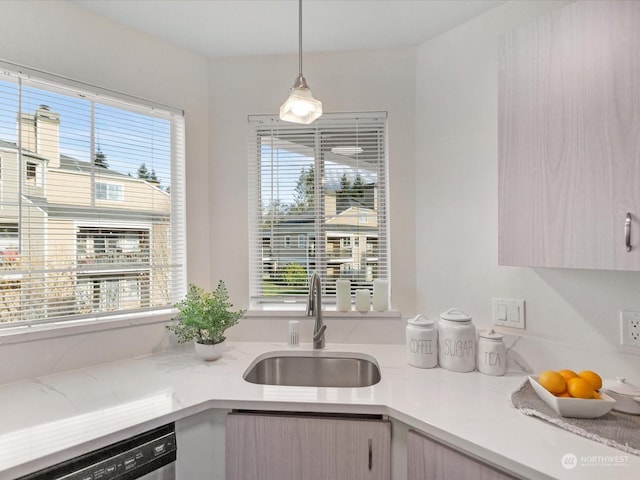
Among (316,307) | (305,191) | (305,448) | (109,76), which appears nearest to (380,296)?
(316,307)

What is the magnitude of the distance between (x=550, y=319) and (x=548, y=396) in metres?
0.42

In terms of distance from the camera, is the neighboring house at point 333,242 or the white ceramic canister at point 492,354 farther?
the neighboring house at point 333,242

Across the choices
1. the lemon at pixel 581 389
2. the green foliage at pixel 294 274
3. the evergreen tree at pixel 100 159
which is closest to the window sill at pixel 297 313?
the green foliage at pixel 294 274

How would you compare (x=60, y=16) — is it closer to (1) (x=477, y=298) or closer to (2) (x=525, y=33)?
(2) (x=525, y=33)

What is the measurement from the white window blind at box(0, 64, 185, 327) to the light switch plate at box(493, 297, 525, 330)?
5.13ft

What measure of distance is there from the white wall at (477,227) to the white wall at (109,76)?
1187 mm

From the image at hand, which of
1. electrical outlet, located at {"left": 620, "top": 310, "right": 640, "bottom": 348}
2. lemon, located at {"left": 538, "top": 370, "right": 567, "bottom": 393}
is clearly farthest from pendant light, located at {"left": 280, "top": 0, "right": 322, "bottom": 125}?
electrical outlet, located at {"left": 620, "top": 310, "right": 640, "bottom": 348}

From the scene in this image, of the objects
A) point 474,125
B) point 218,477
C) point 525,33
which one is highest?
point 525,33

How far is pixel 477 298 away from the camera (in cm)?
161

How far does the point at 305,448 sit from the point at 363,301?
79cm

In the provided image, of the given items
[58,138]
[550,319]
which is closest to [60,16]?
[58,138]

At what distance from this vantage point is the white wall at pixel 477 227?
4.22 ft

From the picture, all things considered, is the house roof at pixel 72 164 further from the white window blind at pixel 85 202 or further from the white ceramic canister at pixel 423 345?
the white ceramic canister at pixel 423 345

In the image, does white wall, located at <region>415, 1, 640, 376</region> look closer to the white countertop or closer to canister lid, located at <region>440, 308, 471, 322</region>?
canister lid, located at <region>440, 308, 471, 322</region>
